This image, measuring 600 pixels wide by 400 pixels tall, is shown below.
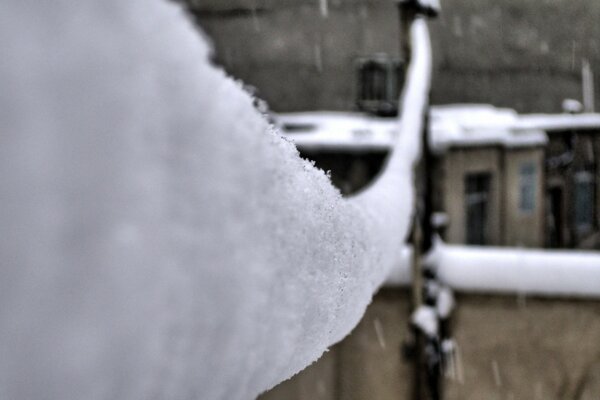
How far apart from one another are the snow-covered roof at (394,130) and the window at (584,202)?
2.62 meters

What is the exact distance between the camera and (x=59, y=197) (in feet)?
0.92

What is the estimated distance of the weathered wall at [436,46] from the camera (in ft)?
32.4

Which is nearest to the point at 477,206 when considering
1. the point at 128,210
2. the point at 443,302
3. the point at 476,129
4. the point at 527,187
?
the point at 476,129

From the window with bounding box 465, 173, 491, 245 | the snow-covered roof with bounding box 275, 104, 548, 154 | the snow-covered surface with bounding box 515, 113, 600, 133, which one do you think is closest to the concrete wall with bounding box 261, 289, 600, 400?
the snow-covered roof with bounding box 275, 104, 548, 154

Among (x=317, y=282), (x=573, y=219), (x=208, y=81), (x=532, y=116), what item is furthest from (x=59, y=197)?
(x=573, y=219)

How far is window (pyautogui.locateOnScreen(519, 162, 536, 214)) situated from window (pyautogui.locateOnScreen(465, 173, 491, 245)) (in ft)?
2.82

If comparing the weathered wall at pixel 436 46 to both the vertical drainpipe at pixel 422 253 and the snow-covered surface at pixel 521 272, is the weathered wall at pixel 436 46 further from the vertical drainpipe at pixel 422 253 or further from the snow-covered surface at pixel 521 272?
the snow-covered surface at pixel 521 272

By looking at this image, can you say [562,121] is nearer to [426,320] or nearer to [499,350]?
[499,350]

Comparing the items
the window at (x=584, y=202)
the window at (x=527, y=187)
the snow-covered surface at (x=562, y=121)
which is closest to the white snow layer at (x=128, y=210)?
the window at (x=527, y=187)

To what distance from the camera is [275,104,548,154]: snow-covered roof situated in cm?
823

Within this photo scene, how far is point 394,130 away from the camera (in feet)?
27.1

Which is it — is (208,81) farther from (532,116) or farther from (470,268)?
(532,116)

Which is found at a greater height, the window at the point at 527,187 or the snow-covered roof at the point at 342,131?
the snow-covered roof at the point at 342,131

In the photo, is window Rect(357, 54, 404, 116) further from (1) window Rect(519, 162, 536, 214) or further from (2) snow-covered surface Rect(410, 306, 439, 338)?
(2) snow-covered surface Rect(410, 306, 439, 338)
